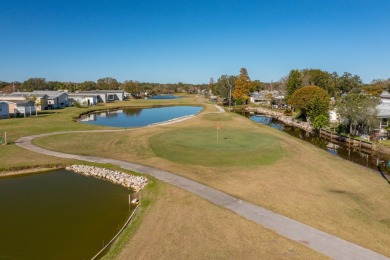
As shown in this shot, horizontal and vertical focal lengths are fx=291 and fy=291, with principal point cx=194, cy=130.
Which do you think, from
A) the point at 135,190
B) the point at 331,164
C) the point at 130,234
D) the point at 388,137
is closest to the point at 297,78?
the point at 388,137

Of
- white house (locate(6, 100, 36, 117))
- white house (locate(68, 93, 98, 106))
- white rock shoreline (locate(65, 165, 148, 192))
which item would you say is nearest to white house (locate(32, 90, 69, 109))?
white house (locate(68, 93, 98, 106))

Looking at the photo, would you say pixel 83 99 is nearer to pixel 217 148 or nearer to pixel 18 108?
pixel 18 108

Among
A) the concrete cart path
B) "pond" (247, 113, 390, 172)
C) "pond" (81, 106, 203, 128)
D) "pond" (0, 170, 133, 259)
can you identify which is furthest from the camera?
"pond" (81, 106, 203, 128)

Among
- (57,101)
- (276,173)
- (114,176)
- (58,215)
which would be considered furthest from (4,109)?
(276,173)

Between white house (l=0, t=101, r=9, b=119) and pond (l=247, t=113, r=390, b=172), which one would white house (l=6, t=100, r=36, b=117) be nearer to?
white house (l=0, t=101, r=9, b=119)

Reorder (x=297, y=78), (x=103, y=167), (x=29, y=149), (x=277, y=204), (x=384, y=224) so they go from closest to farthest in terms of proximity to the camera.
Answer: (x=384, y=224)
(x=277, y=204)
(x=103, y=167)
(x=29, y=149)
(x=297, y=78)

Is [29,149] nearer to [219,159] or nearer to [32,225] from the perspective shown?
[32,225]
